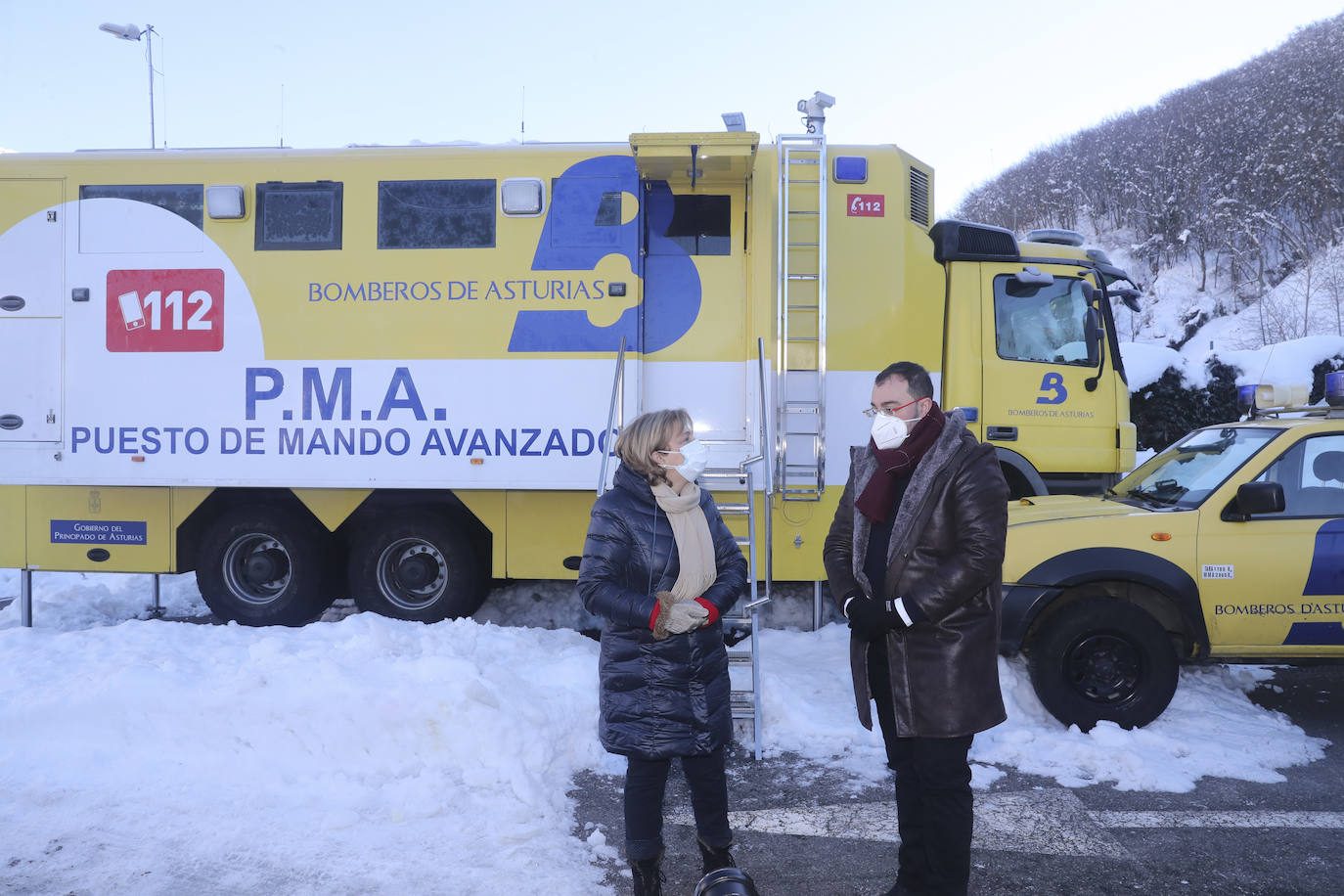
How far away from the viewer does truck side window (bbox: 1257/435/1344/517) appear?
5.28 m

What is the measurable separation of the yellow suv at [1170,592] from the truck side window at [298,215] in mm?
5131

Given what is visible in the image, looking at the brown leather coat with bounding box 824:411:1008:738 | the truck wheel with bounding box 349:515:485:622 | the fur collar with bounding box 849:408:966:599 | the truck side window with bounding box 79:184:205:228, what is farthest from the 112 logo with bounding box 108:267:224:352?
the brown leather coat with bounding box 824:411:1008:738

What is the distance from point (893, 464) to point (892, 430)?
123 millimetres

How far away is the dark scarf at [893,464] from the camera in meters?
3.27

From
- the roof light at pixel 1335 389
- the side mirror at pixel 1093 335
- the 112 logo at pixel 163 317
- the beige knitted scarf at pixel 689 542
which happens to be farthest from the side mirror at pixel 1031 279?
the 112 logo at pixel 163 317

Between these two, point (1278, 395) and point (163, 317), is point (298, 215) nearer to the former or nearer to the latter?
point (163, 317)

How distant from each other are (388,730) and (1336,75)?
35.2 metres

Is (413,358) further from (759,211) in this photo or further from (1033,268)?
(1033,268)

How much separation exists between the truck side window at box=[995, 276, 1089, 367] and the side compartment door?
6991 mm

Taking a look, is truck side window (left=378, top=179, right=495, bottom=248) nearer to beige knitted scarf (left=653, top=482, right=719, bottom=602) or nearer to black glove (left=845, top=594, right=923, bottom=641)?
beige knitted scarf (left=653, top=482, right=719, bottom=602)

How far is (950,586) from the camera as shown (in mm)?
3105

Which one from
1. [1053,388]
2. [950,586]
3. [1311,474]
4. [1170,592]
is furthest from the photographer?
[1053,388]

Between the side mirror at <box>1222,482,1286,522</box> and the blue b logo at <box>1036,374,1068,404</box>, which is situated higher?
the blue b logo at <box>1036,374,1068,404</box>

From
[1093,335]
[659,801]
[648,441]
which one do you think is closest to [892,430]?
[648,441]
